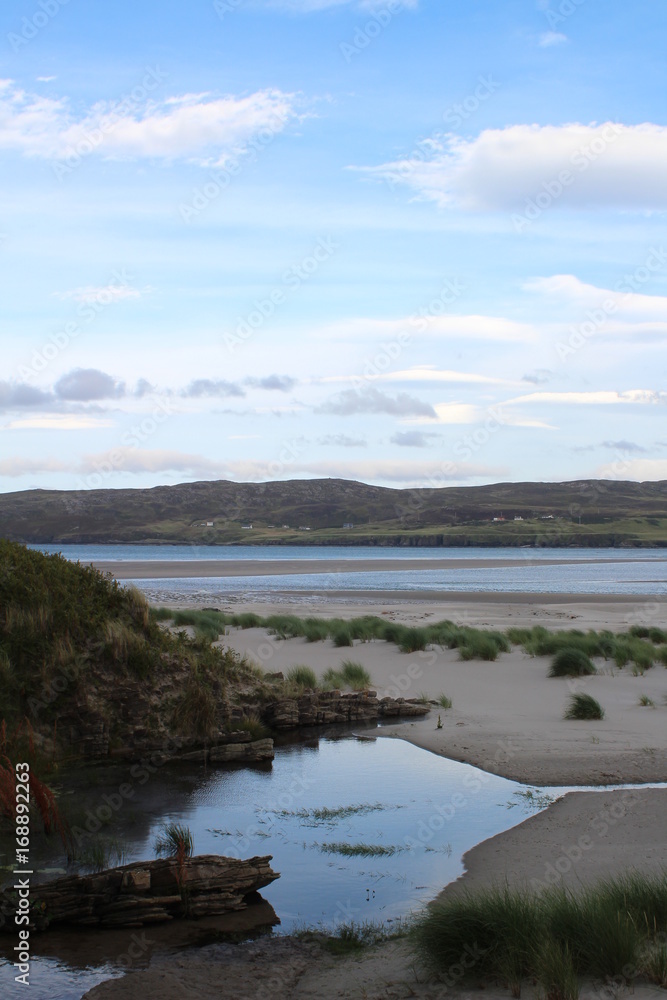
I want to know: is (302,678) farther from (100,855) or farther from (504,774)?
(100,855)

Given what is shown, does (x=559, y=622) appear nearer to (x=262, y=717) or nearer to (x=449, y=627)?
(x=449, y=627)

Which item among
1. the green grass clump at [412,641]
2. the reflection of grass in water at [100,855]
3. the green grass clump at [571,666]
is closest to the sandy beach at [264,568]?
the green grass clump at [412,641]

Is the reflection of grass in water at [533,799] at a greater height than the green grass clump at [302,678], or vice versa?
the green grass clump at [302,678]

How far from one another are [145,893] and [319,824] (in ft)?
7.42

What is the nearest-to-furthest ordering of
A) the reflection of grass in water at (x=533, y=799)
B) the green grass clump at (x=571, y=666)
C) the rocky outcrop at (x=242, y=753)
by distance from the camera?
the reflection of grass in water at (x=533, y=799) → the rocky outcrop at (x=242, y=753) → the green grass clump at (x=571, y=666)

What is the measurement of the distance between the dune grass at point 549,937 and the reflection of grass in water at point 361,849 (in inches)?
71.9

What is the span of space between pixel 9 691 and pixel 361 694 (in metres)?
5.42

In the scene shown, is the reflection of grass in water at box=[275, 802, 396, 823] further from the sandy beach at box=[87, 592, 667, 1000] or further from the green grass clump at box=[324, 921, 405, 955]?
the green grass clump at box=[324, 921, 405, 955]

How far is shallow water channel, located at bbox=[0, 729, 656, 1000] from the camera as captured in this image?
6.19 m

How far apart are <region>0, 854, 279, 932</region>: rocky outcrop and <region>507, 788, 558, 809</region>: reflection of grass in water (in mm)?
3273

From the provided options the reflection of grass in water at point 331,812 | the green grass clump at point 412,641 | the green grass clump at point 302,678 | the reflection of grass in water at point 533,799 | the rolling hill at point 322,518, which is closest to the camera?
the reflection of grass in water at point 331,812

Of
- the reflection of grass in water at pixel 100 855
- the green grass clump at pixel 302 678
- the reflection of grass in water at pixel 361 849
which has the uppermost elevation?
the green grass clump at pixel 302 678

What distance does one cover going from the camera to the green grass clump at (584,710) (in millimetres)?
12836

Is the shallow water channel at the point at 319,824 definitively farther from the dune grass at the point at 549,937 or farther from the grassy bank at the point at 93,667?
the dune grass at the point at 549,937
